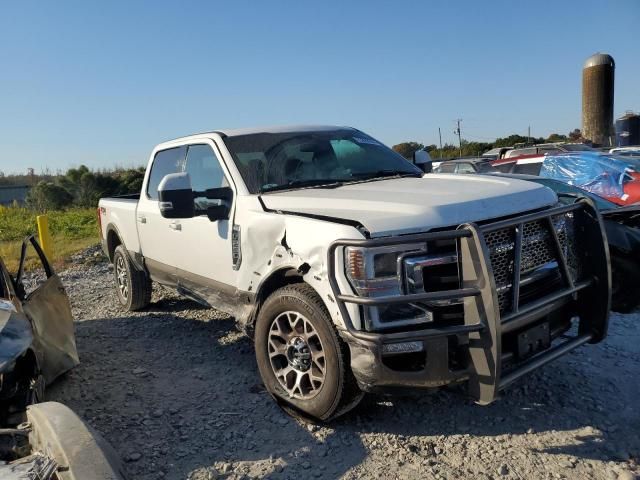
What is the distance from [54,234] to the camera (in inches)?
648

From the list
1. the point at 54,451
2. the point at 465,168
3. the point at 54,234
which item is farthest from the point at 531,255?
the point at 54,234

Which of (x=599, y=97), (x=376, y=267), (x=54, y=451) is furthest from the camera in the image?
(x=599, y=97)

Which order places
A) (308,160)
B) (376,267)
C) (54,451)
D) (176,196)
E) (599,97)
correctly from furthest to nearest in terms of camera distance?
(599,97), (308,160), (176,196), (376,267), (54,451)

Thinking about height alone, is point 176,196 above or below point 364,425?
above

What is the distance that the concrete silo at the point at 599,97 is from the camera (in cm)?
3269

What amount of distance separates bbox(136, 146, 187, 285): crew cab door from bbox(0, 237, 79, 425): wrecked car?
997 millimetres

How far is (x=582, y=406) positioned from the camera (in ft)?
11.6

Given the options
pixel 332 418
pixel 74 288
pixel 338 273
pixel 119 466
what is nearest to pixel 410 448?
pixel 332 418

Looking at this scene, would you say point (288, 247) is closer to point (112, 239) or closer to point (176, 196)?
point (176, 196)

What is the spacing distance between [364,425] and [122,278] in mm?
4254

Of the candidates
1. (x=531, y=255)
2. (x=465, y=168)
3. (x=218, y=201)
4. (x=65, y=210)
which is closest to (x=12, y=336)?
(x=218, y=201)

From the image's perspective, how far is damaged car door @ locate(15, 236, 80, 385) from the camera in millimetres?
3866

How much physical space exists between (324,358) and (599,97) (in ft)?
117

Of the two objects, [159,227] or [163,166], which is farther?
[163,166]
